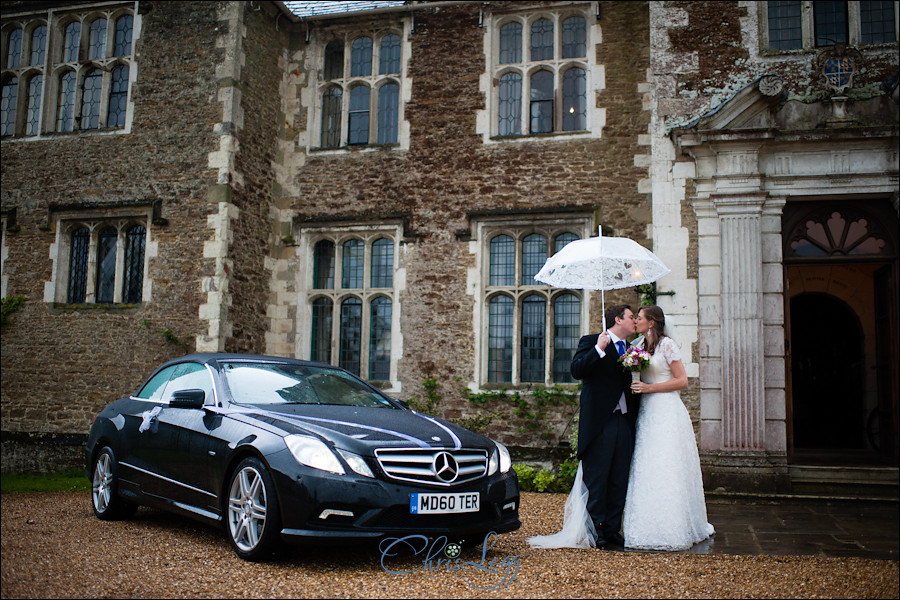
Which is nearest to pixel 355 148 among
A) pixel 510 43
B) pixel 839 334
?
pixel 510 43

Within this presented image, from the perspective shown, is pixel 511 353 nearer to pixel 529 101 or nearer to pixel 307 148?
pixel 529 101

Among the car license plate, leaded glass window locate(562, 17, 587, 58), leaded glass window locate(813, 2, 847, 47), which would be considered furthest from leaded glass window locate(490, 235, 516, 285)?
the car license plate

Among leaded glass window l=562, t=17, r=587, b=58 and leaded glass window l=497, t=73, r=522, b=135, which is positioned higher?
leaded glass window l=562, t=17, r=587, b=58

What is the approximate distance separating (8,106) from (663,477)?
1172 cm

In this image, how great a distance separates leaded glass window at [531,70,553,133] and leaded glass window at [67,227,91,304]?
271 inches

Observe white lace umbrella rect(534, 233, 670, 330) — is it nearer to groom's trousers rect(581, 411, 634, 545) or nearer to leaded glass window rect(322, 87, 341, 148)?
groom's trousers rect(581, 411, 634, 545)

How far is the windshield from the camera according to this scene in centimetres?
551

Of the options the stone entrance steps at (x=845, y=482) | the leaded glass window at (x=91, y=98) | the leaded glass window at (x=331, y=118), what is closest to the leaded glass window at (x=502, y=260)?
the leaded glass window at (x=331, y=118)

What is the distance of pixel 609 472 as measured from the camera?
578 centimetres

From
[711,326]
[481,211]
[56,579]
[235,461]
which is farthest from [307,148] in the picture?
[56,579]

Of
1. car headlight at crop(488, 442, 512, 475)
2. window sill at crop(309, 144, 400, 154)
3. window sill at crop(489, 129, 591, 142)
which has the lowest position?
car headlight at crop(488, 442, 512, 475)

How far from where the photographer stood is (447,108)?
438 inches

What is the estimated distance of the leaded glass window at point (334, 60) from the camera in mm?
11891

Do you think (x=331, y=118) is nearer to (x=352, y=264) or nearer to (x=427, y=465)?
(x=352, y=264)
